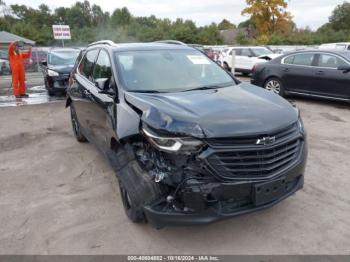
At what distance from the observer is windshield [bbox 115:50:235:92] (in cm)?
388

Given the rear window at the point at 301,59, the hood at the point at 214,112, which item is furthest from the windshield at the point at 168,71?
the rear window at the point at 301,59

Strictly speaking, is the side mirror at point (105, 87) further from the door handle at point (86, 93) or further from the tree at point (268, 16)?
the tree at point (268, 16)

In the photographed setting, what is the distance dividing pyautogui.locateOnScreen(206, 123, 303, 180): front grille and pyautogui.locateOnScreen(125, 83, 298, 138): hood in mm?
122

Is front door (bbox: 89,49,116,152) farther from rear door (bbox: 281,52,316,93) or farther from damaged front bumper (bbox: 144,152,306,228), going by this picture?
rear door (bbox: 281,52,316,93)

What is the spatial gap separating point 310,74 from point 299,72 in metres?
0.35

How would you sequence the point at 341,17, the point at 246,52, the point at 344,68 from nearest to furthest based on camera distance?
the point at 344,68, the point at 246,52, the point at 341,17

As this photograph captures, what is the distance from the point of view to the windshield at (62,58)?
12102 mm

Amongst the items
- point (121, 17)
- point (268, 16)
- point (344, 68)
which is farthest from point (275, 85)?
point (121, 17)

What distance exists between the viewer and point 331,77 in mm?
8492

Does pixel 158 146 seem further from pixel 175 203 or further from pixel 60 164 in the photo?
pixel 60 164

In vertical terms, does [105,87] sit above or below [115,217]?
above

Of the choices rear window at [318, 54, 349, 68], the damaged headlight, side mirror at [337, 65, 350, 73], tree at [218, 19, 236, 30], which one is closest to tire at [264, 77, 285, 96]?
rear window at [318, 54, 349, 68]

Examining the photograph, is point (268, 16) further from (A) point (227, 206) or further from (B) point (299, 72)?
(A) point (227, 206)

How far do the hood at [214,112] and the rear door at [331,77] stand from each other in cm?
557
